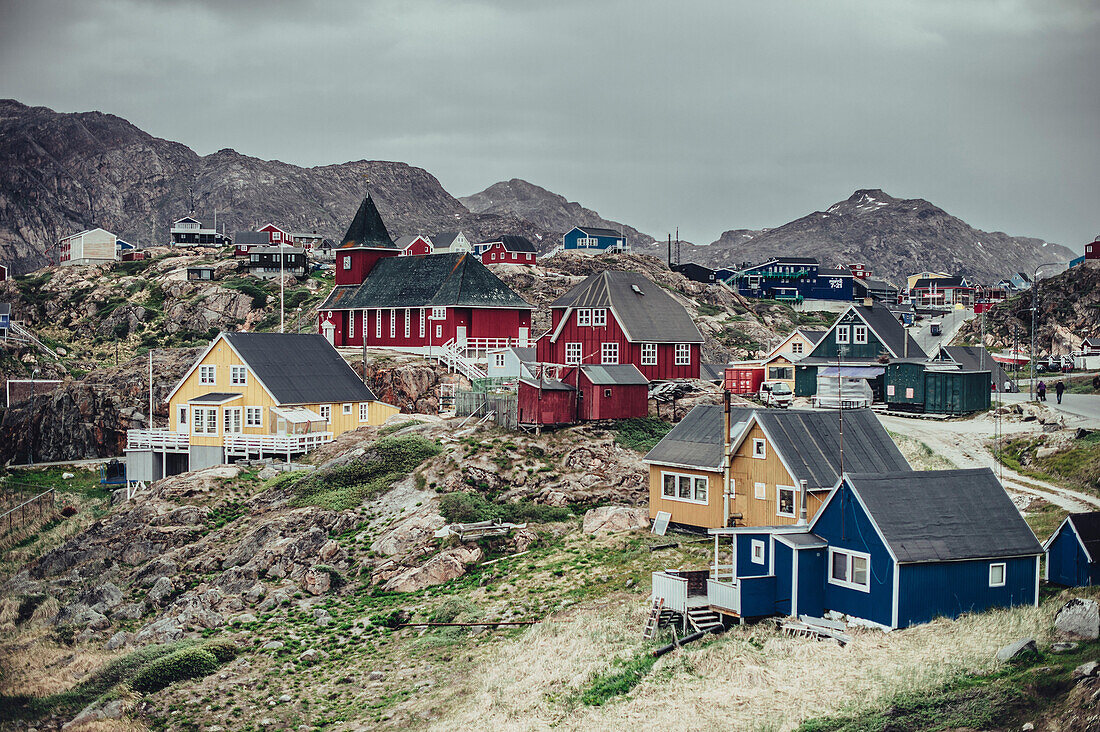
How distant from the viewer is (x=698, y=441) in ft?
125

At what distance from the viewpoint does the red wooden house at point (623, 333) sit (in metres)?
57.7

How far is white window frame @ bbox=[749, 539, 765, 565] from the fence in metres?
22.4

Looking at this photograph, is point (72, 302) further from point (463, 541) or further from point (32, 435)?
point (463, 541)

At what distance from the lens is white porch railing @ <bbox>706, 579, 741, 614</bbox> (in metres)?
26.7

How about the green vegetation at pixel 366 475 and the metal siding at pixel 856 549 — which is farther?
the green vegetation at pixel 366 475

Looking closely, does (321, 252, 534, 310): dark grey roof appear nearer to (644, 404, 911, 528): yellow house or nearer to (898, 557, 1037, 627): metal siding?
(644, 404, 911, 528): yellow house

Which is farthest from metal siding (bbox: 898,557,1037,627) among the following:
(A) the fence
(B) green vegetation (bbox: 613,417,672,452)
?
(A) the fence

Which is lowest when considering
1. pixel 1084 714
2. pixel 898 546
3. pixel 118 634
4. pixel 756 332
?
pixel 118 634

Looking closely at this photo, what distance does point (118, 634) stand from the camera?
33.9 m

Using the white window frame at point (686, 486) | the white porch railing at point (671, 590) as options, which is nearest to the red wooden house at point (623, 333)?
the white window frame at point (686, 486)

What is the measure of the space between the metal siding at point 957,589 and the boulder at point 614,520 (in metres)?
14.5

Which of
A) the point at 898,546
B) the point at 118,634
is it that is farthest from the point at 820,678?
the point at 118,634

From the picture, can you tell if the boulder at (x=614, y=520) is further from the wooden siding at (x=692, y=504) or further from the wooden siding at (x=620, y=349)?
the wooden siding at (x=620, y=349)

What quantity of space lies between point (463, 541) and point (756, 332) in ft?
249
